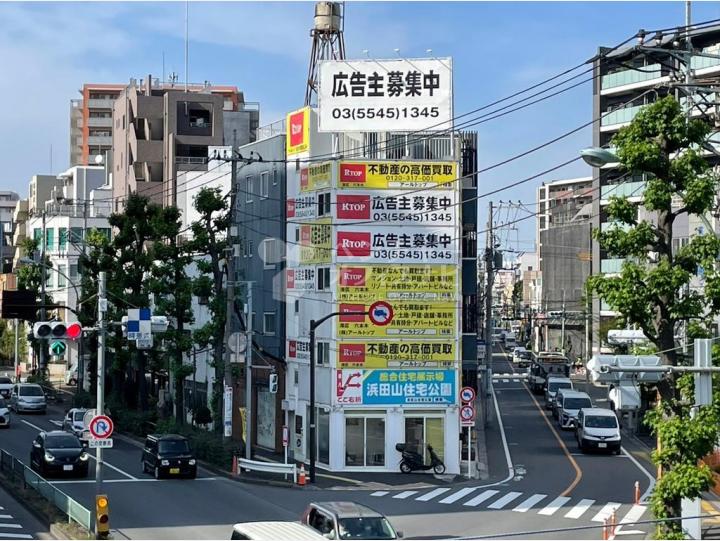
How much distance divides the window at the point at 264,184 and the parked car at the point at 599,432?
19.2m

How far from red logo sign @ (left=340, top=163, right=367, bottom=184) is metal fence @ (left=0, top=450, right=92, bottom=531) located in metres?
17.6

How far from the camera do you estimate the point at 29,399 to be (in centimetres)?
6912

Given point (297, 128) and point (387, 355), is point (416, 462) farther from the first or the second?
point (297, 128)

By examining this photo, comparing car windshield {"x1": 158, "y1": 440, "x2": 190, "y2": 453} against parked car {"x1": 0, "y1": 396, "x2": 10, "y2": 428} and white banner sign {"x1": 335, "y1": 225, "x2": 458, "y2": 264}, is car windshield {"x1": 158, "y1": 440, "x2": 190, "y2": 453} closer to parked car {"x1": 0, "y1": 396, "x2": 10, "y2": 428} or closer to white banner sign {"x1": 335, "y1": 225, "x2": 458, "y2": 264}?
white banner sign {"x1": 335, "y1": 225, "x2": 458, "y2": 264}

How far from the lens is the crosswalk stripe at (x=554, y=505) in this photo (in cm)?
3397

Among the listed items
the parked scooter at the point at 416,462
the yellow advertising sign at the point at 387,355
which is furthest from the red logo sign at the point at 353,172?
the parked scooter at the point at 416,462

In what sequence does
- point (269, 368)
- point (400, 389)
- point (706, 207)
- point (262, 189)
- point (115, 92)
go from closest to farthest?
1. point (706, 207)
2. point (400, 389)
3. point (269, 368)
4. point (262, 189)
5. point (115, 92)

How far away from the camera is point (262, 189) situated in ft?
178

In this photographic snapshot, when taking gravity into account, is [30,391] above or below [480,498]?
above

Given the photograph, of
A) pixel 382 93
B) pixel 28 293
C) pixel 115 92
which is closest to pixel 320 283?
pixel 382 93

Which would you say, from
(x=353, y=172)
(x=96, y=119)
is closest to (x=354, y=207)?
(x=353, y=172)

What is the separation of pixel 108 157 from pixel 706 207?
319 ft

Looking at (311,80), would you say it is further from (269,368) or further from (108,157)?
(108,157)

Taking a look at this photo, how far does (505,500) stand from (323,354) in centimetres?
1251
